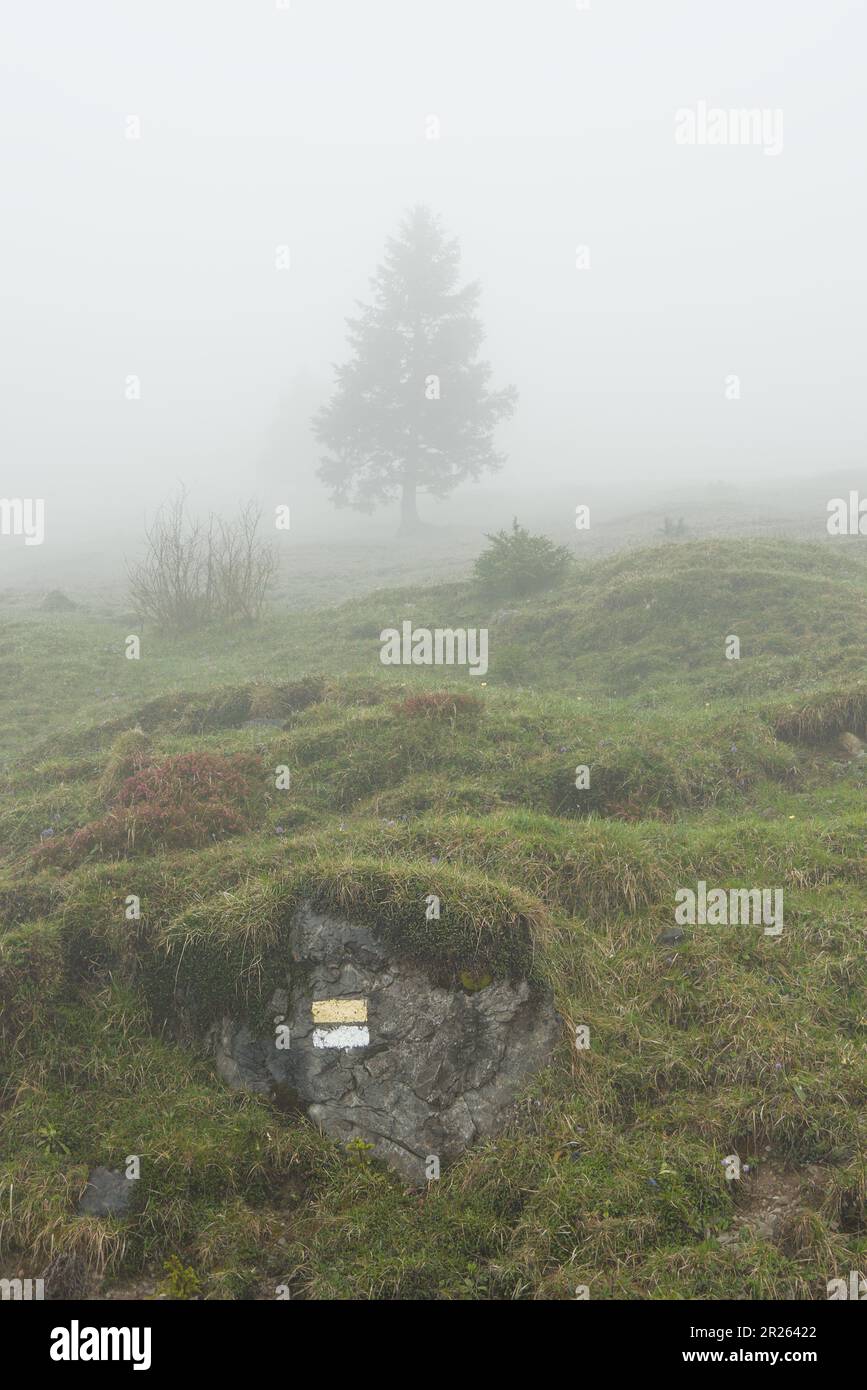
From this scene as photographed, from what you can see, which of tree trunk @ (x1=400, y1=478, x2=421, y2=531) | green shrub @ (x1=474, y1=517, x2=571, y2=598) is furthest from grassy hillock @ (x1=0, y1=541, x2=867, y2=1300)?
tree trunk @ (x1=400, y1=478, x2=421, y2=531)

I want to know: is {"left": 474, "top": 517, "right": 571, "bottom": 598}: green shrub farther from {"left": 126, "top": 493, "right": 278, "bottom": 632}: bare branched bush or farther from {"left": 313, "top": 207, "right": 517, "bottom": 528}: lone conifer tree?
{"left": 313, "top": 207, "right": 517, "bottom": 528}: lone conifer tree

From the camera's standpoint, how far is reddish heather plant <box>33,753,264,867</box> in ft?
28.0

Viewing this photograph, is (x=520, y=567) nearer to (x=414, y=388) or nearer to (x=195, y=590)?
(x=195, y=590)

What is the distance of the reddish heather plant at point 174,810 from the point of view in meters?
8.53

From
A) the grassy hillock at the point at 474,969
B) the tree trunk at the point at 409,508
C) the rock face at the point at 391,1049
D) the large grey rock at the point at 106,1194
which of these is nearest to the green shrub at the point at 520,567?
the grassy hillock at the point at 474,969

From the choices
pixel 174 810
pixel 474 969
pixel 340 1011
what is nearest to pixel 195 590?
pixel 174 810

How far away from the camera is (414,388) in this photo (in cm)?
4181

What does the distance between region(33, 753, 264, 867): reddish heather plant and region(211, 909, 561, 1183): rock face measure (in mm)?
2298

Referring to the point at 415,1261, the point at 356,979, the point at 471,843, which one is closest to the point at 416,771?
the point at 471,843

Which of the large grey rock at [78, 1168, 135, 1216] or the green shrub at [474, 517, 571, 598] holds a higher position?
the green shrub at [474, 517, 571, 598]

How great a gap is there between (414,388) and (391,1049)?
39.2m

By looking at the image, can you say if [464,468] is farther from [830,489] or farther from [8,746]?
[8,746]

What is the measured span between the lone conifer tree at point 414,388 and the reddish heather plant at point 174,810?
1367 inches

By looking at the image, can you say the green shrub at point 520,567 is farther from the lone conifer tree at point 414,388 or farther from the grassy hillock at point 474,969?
the lone conifer tree at point 414,388
